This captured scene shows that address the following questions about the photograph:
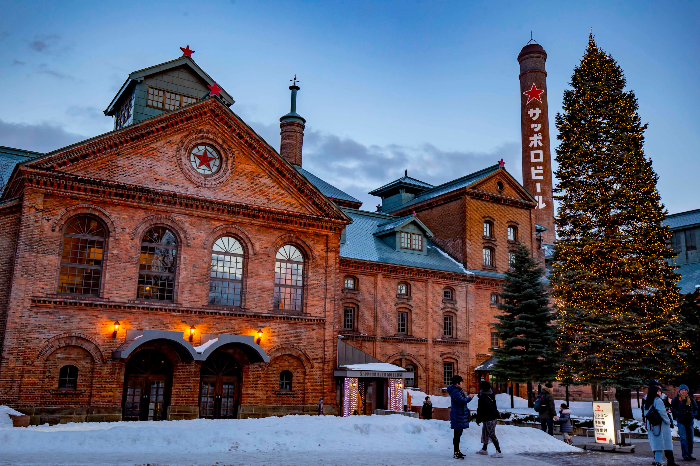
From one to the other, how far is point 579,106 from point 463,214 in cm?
1126

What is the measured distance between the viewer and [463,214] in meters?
40.5

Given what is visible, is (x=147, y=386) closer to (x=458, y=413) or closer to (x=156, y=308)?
(x=156, y=308)

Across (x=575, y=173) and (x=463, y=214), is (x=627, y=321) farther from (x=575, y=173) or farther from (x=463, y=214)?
(x=463, y=214)

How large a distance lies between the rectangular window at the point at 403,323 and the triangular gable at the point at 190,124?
1035 centimetres

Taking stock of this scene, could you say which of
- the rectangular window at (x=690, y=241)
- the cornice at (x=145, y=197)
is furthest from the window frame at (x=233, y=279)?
the rectangular window at (x=690, y=241)

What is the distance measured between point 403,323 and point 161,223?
1717cm

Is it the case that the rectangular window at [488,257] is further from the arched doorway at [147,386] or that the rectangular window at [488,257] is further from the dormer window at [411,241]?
the arched doorway at [147,386]

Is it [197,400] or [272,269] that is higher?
[272,269]

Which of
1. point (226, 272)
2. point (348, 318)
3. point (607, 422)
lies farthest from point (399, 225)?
point (607, 422)

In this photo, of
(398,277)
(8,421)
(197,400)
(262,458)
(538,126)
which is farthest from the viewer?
(538,126)

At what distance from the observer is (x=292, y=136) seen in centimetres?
4722

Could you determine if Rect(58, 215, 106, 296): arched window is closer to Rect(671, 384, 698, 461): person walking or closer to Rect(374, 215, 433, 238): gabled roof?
Rect(671, 384, 698, 461): person walking

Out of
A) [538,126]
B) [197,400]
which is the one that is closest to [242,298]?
[197,400]

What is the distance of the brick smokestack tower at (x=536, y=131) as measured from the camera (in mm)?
61438
